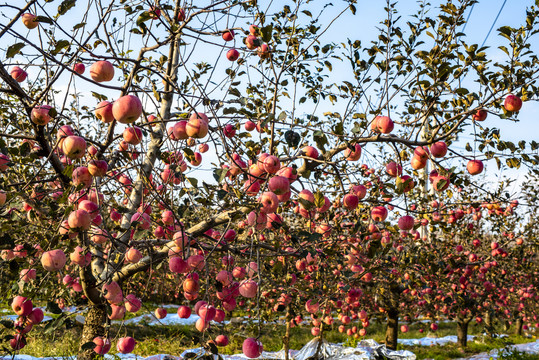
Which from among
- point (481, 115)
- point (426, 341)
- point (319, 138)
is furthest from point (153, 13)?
point (426, 341)

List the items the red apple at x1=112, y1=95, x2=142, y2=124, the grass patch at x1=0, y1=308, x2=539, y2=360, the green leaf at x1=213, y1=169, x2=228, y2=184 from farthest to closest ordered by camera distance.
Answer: the grass patch at x1=0, y1=308, x2=539, y2=360, the green leaf at x1=213, y1=169, x2=228, y2=184, the red apple at x1=112, y1=95, x2=142, y2=124

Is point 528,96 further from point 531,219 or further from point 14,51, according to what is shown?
point 531,219

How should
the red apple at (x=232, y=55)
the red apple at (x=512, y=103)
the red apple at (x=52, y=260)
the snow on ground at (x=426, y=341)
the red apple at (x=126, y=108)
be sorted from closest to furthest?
the red apple at (x=126, y=108) → the red apple at (x=52, y=260) → the red apple at (x=512, y=103) → the red apple at (x=232, y=55) → the snow on ground at (x=426, y=341)

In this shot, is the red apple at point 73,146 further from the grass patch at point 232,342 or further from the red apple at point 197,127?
the grass patch at point 232,342

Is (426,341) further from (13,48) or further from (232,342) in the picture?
(13,48)

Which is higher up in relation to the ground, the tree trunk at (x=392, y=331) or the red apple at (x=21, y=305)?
the red apple at (x=21, y=305)

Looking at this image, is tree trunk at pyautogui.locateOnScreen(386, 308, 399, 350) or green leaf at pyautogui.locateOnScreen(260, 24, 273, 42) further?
tree trunk at pyautogui.locateOnScreen(386, 308, 399, 350)

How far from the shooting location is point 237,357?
7.44m

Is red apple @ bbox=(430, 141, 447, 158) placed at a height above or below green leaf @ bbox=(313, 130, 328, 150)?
above

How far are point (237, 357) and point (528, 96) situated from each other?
6.83 meters

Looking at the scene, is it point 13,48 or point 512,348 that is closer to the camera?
point 13,48

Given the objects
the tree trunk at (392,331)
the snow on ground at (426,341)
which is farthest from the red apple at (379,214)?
the snow on ground at (426,341)

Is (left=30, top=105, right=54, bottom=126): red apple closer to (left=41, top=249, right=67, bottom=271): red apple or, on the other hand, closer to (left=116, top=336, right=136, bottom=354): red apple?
(left=41, top=249, right=67, bottom=271): red apple

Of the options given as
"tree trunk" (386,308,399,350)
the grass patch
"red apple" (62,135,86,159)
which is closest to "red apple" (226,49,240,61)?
"red apple" (62,135,86,159)
